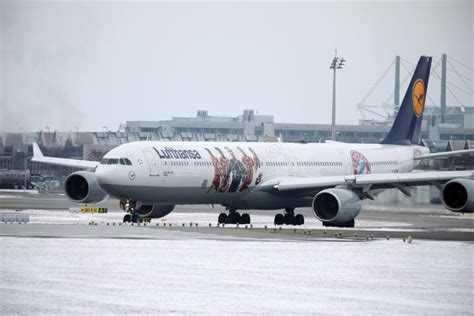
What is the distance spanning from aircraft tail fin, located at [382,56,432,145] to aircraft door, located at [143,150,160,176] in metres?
19.0

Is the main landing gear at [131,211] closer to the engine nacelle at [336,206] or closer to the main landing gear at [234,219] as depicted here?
the main landing gear at [234,219]

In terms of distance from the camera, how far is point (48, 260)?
33094 millimetres

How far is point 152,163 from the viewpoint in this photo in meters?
51.1

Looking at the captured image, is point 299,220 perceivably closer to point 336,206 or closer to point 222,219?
point 222,219

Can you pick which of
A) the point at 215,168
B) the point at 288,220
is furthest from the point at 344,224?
the point at 215,168

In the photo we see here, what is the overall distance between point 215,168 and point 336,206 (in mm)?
6092

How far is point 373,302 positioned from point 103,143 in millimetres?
124469

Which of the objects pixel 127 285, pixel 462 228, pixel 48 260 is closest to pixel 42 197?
pixel 462 228

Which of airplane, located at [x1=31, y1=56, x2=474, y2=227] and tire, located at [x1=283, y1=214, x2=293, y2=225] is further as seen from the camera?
tire, located at [x1=283, y1=214, x2=293, y2=225]

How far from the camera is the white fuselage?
50.5 metres

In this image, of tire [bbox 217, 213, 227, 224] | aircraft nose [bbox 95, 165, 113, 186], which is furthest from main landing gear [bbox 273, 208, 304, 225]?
aircraft nose [bbox 95, 165, 113, 186]

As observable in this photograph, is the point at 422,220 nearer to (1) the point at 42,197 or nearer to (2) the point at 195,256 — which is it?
(2) the point at 195,256

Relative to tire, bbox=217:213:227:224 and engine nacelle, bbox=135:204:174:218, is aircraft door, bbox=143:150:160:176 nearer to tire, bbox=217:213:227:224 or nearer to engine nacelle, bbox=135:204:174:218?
engine nacelle, bbox=135:204:174:218

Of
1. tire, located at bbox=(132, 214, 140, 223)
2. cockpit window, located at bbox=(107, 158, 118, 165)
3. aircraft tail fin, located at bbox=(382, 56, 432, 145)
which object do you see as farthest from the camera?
aircraft tail fin, located at bbox=(382, 56, 432, 145)
